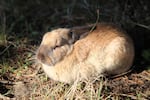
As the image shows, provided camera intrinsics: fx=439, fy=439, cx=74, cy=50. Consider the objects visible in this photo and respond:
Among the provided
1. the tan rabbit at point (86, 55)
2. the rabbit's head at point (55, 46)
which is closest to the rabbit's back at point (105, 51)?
the tan rabbit at point (86, 55)

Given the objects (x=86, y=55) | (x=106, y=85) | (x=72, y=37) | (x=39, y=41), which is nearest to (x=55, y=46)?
(x=72, y=37)

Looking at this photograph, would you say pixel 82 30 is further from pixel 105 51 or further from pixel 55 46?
pixel 55 46

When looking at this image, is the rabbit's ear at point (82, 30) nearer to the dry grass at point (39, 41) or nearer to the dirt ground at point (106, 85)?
the dry grass at point (39, 41)

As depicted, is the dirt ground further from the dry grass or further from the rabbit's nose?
the rabbit's nose

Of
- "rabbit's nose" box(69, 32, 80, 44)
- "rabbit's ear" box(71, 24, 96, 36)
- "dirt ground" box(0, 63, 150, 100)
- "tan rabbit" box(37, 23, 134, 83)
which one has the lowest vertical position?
"dirt ground" box(0, 63, 150, 100)

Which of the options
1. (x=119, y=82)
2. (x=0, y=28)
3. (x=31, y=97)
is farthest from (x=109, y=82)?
(x=0, y=28)

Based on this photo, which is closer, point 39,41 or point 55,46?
point 55,46

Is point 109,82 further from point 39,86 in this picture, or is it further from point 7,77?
point 7,77

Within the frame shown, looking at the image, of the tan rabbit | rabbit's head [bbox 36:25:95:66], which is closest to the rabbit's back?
the tan rabbit
